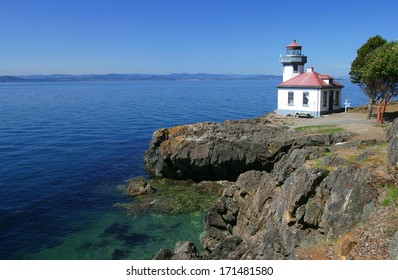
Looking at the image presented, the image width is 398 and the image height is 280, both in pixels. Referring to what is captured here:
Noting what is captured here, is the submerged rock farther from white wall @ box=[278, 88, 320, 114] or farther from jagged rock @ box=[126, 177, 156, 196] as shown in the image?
white wall @ box=[278, 88, 320, 114]

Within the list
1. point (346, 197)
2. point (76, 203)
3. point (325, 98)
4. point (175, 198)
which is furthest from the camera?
point (325, 98)

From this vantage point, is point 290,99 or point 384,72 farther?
point 290,99

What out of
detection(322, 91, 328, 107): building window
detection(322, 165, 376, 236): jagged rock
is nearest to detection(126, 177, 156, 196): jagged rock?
detection(322, 165, 376, 236): jagged rock

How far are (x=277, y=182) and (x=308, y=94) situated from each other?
26933mm

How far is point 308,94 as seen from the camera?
44844 millimetres

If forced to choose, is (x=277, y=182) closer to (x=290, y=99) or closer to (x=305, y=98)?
(x=305, y=98)

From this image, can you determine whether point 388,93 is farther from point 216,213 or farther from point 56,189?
point 56,189

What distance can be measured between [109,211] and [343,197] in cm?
1836

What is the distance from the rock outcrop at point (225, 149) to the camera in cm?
3153

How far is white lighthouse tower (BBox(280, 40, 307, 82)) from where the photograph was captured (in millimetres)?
50031

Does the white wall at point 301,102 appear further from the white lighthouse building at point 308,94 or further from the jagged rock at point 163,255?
the jagged rock at point 163,255

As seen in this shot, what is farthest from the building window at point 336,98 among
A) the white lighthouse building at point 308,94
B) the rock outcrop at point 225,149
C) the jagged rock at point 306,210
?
the jagged rock at point 306,210

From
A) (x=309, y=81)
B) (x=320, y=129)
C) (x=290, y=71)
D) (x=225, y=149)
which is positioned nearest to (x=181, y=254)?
(x=225, y=149)

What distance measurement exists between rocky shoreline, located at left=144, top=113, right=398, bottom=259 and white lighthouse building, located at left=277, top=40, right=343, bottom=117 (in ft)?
34.1
